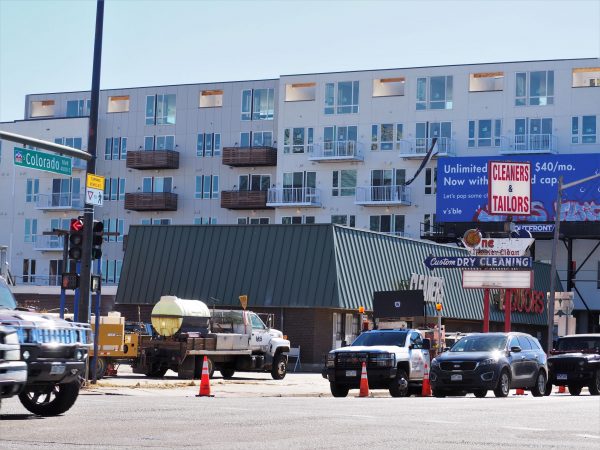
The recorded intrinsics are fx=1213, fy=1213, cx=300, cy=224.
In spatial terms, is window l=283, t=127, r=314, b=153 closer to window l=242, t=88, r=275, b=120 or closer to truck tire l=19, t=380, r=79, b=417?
window l=242, t=88, r=275, b=120

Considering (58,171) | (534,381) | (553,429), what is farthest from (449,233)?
(553,429)

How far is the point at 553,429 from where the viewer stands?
18125 mm

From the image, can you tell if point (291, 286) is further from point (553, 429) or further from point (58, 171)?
point (553, 429)

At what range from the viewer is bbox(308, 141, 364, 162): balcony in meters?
84.3

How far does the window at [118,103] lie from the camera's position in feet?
304

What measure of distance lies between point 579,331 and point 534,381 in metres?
52.7

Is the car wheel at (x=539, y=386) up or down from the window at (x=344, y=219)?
down

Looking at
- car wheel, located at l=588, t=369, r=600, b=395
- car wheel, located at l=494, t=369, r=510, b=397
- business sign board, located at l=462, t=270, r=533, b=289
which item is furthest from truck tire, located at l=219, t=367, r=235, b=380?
Result: car wheel, located at l=494, t=369, r=510, b=397

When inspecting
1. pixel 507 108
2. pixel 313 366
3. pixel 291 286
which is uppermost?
pixel 507 108

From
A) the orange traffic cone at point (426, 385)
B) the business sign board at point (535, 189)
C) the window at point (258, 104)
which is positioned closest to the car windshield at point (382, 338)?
the orange traffic cone at point (426, 385)

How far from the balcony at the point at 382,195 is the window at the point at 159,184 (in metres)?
15.0

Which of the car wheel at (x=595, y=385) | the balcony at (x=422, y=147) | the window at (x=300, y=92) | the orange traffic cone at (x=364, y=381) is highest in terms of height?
the window at (x=300, y=92)

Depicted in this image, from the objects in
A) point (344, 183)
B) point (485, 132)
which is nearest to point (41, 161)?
point (485, 132)

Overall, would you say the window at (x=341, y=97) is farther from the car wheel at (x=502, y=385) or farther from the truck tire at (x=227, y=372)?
the car wheel at (x=502, y=385)
